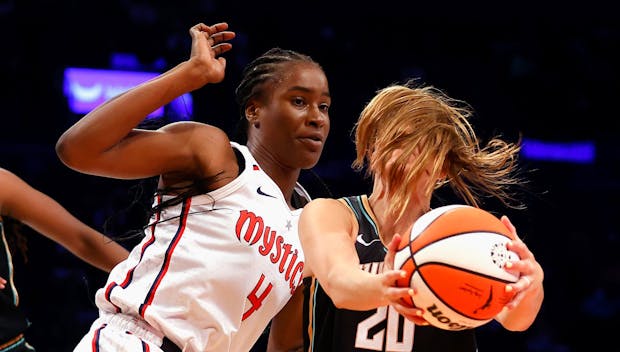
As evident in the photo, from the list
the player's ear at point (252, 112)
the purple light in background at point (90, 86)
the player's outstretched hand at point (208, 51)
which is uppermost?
the player's outstretched hand at point (208, 51)

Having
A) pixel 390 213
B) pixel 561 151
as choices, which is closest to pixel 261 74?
pixel 390 213

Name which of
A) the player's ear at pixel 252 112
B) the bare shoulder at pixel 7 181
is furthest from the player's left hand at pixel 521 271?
the bare shoulder at pixel 7 181

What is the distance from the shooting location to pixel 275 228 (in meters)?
3.08

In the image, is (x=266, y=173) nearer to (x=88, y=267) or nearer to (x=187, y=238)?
(x=187, y=238)

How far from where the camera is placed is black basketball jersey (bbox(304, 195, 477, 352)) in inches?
98.3

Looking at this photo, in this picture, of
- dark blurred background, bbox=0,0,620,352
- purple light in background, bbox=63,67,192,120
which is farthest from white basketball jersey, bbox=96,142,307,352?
purple light in background, bbox=63,67,192,120

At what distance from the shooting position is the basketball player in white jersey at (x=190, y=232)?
9.39 feet

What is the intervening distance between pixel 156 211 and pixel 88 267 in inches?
193

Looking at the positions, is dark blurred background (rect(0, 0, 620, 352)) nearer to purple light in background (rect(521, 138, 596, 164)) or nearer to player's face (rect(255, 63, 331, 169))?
purple light in background (rect(521, 138, 596, 164))

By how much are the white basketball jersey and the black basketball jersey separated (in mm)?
443

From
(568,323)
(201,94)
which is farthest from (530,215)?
(201,94)

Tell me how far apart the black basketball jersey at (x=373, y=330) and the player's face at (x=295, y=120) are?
0.85m

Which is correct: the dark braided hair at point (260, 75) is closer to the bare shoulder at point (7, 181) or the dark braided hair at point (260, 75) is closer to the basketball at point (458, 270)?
the bare shoulder at point (7, 181)

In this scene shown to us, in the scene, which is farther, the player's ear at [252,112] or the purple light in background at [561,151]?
the purple light in background at [561,151]
